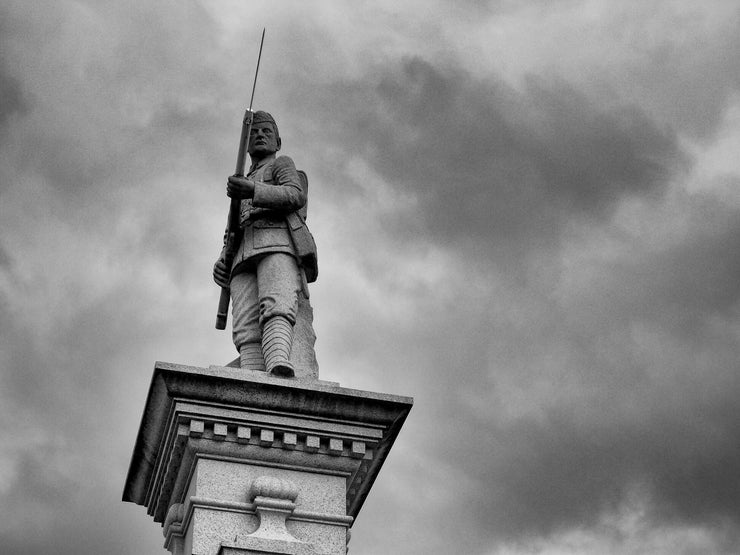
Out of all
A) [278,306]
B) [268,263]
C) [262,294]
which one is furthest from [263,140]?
[278,306]

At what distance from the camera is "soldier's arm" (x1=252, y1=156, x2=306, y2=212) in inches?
573

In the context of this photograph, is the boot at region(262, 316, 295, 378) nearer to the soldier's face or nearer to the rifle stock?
the rifle stock

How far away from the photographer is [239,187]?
1425cm

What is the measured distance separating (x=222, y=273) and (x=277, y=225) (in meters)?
1.01

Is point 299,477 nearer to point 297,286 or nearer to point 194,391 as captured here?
point 194,391

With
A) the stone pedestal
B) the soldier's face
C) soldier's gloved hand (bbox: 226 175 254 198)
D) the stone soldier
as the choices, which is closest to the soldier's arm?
the stone soldier

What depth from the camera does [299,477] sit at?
41.4ft

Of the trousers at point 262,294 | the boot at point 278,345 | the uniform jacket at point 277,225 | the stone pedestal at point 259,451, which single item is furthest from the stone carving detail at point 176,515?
the uniform jacket at point 277,225

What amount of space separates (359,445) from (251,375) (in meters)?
1.39

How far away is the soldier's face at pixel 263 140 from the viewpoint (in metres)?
15.8

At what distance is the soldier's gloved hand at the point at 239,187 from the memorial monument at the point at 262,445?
0.04 ft

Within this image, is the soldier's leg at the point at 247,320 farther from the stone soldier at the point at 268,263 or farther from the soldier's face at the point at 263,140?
the soldier's face at the point at 263,140

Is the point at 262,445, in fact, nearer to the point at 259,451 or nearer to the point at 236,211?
the point at 259,451

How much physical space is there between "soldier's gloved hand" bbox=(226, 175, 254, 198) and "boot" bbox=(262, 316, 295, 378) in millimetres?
1608
